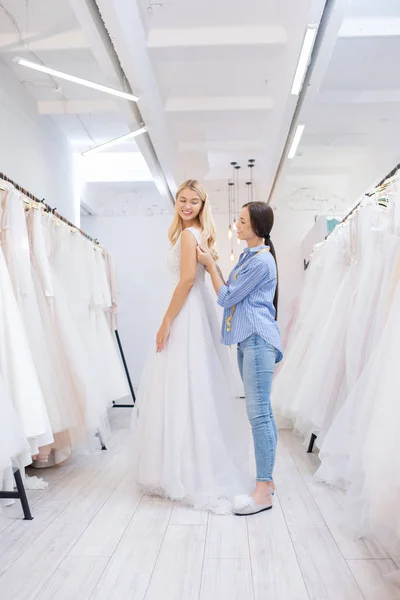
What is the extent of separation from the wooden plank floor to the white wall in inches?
106

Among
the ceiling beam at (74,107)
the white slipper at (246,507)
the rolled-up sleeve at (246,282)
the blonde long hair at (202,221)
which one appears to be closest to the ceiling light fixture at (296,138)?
the ceiling beam at (74,107)

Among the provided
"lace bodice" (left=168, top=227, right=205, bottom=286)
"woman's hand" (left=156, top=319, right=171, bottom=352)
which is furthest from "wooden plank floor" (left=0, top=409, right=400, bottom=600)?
"lace bodice" (left=168, top=227, right=205, bottom=286)

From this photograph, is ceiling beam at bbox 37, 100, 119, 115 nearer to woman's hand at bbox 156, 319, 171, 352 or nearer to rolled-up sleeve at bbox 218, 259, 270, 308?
woman's hand at bbox 156, 319, 171, 352

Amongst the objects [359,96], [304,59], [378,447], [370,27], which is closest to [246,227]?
[378,447]

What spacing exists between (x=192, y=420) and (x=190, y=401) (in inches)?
3.7

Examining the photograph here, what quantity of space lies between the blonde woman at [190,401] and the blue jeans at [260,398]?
0.68 feet

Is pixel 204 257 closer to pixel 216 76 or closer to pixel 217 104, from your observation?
pixel 216 76

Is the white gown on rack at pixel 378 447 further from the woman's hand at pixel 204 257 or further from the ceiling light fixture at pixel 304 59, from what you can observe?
the ceiling light fixture at pixel 304 59

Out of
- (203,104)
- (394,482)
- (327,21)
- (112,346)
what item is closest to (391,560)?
(394,482)

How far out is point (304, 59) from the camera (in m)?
3.34

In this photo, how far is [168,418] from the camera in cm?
267

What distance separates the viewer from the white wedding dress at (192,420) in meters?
2.59

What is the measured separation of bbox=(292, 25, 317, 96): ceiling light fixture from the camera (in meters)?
3.08

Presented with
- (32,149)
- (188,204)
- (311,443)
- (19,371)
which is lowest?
(311,443)
